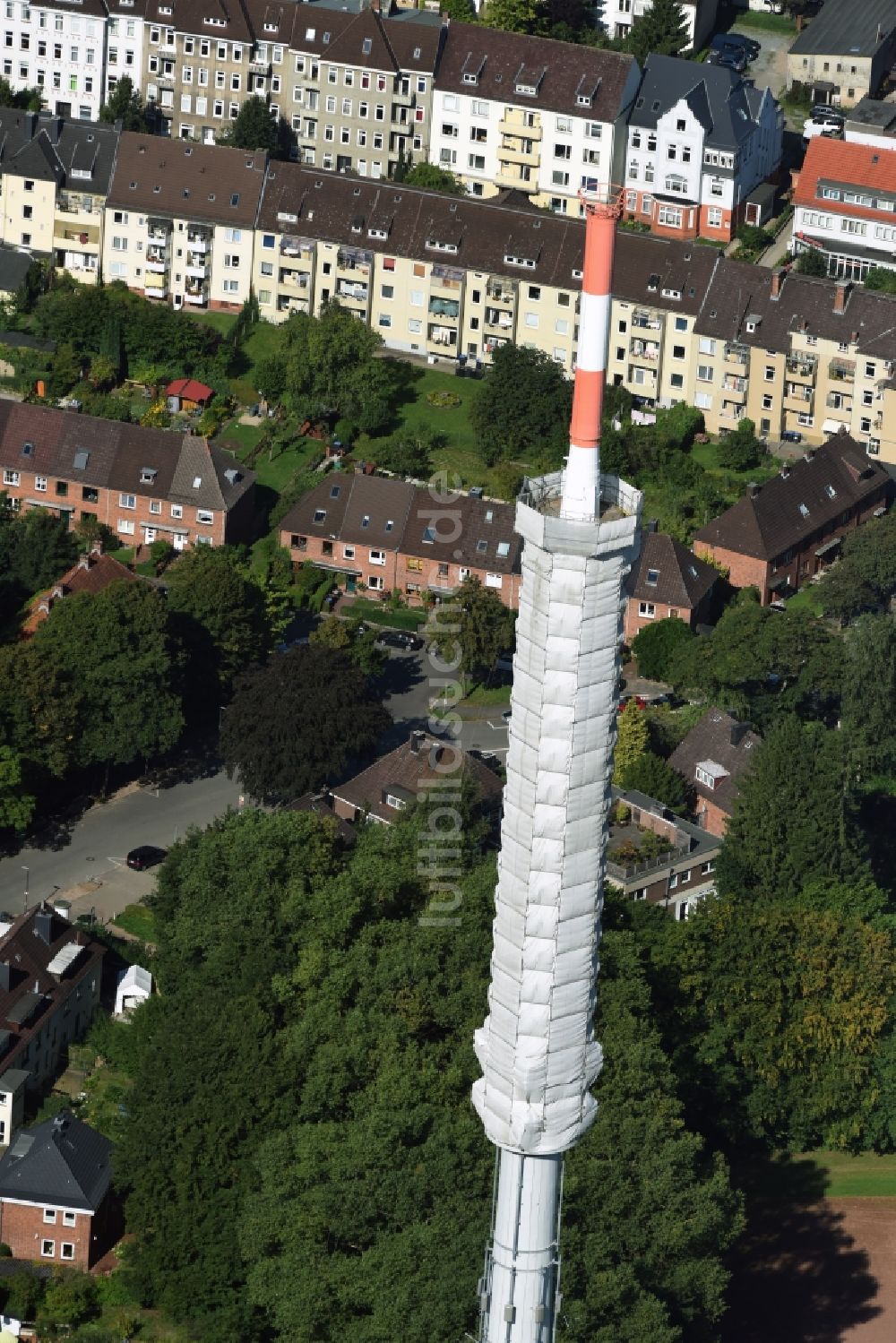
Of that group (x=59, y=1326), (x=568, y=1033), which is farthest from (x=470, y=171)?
(x=568, y=1033)

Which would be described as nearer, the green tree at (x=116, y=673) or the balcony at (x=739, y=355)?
the green tree at (x=116, y=673)

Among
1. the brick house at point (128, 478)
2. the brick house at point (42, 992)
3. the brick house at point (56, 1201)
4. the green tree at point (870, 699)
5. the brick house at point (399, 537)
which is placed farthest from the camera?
the brick house at point (128, 478)

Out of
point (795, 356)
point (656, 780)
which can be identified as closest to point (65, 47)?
point (795, 356)

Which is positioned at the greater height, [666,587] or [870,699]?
[666,587]

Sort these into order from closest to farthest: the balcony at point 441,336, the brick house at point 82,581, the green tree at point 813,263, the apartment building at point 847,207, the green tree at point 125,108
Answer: the brick house at point 82,581 → the balcony at point 441,336 → the green tree at point 813,263 → the apartment building at point 847,207 → the green tree at point 125,108

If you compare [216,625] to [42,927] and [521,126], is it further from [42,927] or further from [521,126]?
[521,126]

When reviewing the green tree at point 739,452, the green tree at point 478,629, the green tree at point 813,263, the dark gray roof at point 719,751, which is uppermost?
the green tree at point 813,263

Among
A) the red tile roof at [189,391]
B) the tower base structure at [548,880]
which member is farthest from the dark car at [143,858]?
the tower base structure at [548,880]

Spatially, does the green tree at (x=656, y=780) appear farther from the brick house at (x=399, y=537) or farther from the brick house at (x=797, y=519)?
the brick house at (x=797, y=519)
